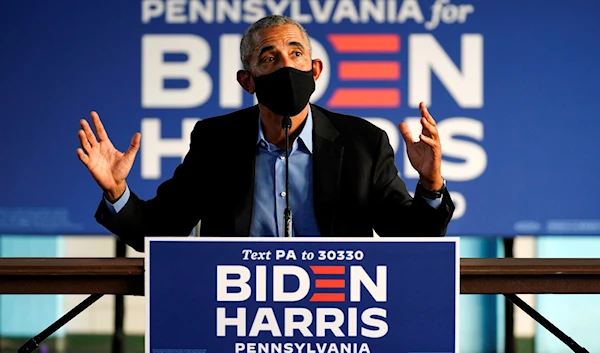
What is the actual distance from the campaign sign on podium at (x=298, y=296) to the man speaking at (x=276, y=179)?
254 millimetres

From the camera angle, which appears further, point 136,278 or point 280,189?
point 280,189

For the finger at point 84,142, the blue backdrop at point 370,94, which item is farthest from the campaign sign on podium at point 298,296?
the blue backdrop at point 370,94

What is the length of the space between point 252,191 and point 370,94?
185 centimetres

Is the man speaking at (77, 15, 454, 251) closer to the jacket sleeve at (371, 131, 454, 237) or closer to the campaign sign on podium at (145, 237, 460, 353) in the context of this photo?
the jacket sleeve at (371, 131, 454, 237)

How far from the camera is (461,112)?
3.89 metres

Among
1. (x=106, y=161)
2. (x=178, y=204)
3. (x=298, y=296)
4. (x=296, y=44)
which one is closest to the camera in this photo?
(x=298, y=296)

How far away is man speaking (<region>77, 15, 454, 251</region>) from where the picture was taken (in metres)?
1.98

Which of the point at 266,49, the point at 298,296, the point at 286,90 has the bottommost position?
the point at 298,296

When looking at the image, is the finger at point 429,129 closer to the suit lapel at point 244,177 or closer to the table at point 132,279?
the table at point 132,279

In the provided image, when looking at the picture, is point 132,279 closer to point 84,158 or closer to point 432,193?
point 84,158

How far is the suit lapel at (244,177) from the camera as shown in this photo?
6.89 feet

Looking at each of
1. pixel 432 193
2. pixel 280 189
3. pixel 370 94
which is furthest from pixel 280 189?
pixel 370 94

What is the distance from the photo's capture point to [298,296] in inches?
69.1

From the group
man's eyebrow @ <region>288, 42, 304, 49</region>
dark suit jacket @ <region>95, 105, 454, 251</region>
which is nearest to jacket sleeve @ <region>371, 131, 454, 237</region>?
dark suit jacket @ <region>95, 105, 454, 251</region>
